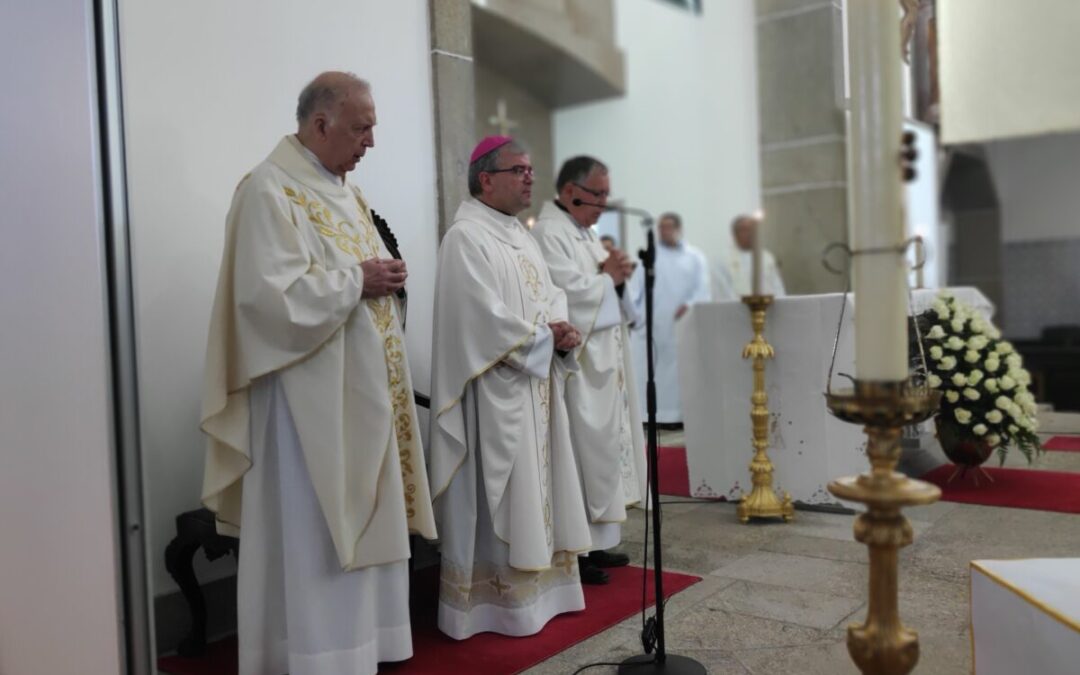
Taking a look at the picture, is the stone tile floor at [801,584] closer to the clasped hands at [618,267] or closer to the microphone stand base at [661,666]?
the microphone stand base at [661,666]

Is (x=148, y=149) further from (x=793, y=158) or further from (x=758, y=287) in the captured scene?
(x=793, y=158)

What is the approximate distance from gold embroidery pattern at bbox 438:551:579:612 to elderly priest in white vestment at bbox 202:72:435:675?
35 cm

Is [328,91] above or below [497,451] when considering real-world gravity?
above

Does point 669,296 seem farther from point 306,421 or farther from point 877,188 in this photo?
point 877,188

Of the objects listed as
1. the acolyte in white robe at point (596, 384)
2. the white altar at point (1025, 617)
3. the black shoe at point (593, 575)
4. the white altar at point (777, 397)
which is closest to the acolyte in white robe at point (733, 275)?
the white altar at point (777, 397)

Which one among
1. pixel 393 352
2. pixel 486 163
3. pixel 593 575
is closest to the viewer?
pixel 393 352

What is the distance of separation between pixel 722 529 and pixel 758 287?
281cm

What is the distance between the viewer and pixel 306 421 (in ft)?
9.08

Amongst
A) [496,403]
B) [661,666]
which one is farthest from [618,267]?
[661,666]

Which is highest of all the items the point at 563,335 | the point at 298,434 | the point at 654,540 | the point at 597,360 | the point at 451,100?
the point at 451,100

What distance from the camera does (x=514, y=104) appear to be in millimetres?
11820

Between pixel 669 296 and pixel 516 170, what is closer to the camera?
pixel 516 170

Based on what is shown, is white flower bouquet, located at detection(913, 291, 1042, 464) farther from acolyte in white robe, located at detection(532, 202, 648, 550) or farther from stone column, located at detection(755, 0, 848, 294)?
stone column, located at detection(755, 0, 848, 294)

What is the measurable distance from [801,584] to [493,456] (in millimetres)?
1344
